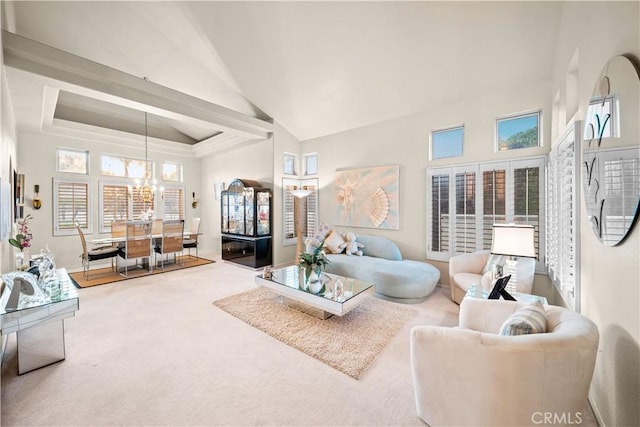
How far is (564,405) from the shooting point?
1.26 meters

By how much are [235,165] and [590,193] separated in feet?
22.4

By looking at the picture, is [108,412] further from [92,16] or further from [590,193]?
[92,16]

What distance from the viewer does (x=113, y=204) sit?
643cm

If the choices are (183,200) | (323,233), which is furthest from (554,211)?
(183,200)

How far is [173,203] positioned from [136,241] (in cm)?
275

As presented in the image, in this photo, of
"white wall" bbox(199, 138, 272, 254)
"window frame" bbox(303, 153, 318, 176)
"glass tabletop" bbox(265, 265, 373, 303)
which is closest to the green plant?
"glass tabletop" bbox(265, 265, 373, 303)

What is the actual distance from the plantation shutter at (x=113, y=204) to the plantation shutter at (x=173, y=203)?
0.90 metres

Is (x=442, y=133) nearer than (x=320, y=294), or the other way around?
(x=320, y=294)

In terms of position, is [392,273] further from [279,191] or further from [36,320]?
[36,320]

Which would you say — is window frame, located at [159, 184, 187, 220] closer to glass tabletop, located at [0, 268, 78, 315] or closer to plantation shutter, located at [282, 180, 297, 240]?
plantation shutter, located at [282, 180, 297, 240]

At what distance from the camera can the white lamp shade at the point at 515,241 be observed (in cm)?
226

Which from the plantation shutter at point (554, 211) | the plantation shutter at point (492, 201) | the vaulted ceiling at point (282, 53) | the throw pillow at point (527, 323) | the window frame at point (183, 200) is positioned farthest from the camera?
the window frame at point (183, 200)

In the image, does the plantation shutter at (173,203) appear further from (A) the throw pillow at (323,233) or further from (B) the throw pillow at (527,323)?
(B) the throw pillow at (527,323)

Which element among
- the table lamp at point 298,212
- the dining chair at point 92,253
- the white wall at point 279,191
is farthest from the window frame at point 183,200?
the table lamp at point 298,212
